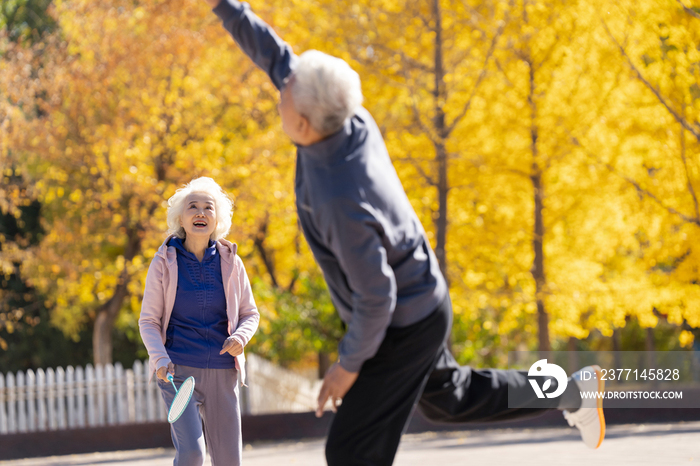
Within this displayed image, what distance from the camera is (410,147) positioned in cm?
1141

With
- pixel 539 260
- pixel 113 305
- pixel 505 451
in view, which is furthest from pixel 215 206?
pixel 113 305

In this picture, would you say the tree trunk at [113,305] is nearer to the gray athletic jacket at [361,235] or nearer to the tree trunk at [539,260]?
the tree trunk at [539,260]

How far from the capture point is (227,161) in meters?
12.8

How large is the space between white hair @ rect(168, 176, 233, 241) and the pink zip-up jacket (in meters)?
0.09

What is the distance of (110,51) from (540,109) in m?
6.80

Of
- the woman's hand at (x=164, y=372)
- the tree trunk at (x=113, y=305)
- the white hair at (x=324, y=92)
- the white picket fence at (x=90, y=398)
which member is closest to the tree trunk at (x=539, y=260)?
the white picket fence at (x=90, y=398)

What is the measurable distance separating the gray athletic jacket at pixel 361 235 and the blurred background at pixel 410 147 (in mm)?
7703

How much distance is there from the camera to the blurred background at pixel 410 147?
10648mm

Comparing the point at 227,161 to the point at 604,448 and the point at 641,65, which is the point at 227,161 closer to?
the point at 641,65

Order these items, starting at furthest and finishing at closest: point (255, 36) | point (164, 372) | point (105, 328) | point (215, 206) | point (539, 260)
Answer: point (105, 328), point (539, 260), point (215, 206), point (164, 372), point (255, 36)

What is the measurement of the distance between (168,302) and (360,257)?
1.64m

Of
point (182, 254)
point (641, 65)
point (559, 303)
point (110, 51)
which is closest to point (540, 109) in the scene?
point (641, 65)

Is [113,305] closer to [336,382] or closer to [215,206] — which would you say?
[215,206]

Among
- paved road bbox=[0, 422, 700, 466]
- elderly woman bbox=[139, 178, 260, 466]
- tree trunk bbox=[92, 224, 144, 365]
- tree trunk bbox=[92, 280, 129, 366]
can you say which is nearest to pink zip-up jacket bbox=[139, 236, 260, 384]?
elderly woman bbox=[139, 178, 260, 466]
